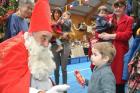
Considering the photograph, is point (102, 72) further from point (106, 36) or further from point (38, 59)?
point (106, 36)

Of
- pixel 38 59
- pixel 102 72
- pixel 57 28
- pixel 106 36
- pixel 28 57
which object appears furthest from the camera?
pixel 57 28

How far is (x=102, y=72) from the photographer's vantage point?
354cm

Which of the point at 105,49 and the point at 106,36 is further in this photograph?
the point at 106,36

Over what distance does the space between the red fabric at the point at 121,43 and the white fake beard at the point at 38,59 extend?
4.78 feet

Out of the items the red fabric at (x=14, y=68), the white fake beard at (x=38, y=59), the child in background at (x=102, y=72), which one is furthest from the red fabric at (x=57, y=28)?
the red fabric at (x=14, y=68)

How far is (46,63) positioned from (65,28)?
10.2 feet

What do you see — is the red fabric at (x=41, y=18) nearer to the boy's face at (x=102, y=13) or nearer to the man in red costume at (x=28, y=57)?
the man in red costume at (x=28, y=57)

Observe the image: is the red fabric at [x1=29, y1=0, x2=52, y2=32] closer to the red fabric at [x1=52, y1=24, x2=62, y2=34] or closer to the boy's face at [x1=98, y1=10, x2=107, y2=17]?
the boy's face at [x1=98, y1=10, x2=107, y2=17]

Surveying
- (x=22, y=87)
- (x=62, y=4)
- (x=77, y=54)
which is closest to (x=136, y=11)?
(x=22, y=87)

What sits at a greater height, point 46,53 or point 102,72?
point 46,53

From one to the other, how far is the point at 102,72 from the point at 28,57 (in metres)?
0.87

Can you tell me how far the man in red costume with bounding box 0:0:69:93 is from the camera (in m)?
2.70

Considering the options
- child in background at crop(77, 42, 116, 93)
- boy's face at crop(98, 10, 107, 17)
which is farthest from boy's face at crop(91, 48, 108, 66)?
boy's face at crop(98, 10, 107, 17)

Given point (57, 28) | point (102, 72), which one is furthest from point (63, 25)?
point (102, 72)
